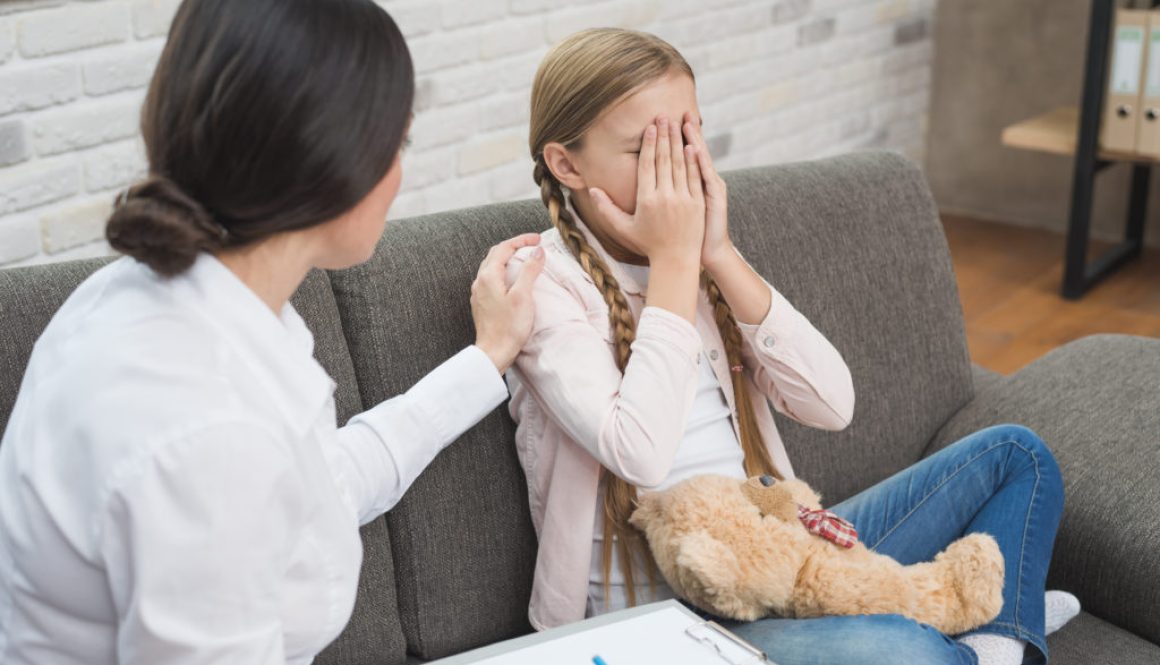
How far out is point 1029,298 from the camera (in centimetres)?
350

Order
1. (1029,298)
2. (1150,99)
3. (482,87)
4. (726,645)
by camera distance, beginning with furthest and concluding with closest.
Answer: (1029,298) < (1150,99) < (482,87) < (726,645)

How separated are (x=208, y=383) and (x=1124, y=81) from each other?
3170 mm

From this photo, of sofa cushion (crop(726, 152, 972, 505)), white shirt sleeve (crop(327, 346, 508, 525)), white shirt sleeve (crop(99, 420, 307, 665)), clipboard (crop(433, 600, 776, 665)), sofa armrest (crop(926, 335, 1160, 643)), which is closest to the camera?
white shirt sleeve (crop(99, 420, 307, 665))

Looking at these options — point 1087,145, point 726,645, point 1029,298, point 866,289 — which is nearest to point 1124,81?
point 1087,145

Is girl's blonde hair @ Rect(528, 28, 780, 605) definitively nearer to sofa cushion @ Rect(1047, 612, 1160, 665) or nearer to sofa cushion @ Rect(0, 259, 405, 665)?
sofa cushion @ Rect(0, 259, 405, 665)

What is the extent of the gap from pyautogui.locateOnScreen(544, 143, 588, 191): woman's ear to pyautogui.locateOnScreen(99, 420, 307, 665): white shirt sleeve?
67cm

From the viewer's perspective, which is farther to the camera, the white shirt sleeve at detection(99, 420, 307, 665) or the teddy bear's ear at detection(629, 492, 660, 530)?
the teddy bear's ear at detection(629, 492, 660, 530)

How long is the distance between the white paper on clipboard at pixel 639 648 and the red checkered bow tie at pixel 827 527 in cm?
29

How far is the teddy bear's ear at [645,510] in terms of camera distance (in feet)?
4.15

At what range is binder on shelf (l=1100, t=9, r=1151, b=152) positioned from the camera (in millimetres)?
3250

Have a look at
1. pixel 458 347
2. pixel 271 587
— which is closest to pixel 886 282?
pixel 458 347

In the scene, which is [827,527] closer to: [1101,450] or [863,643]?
[863,643]

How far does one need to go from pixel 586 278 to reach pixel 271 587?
25.6 inches

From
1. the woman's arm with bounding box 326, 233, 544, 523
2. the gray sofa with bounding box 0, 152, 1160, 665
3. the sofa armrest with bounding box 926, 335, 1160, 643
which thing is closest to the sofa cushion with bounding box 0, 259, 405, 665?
the gray sofa with bounding box 0, 152, 1160, 665
